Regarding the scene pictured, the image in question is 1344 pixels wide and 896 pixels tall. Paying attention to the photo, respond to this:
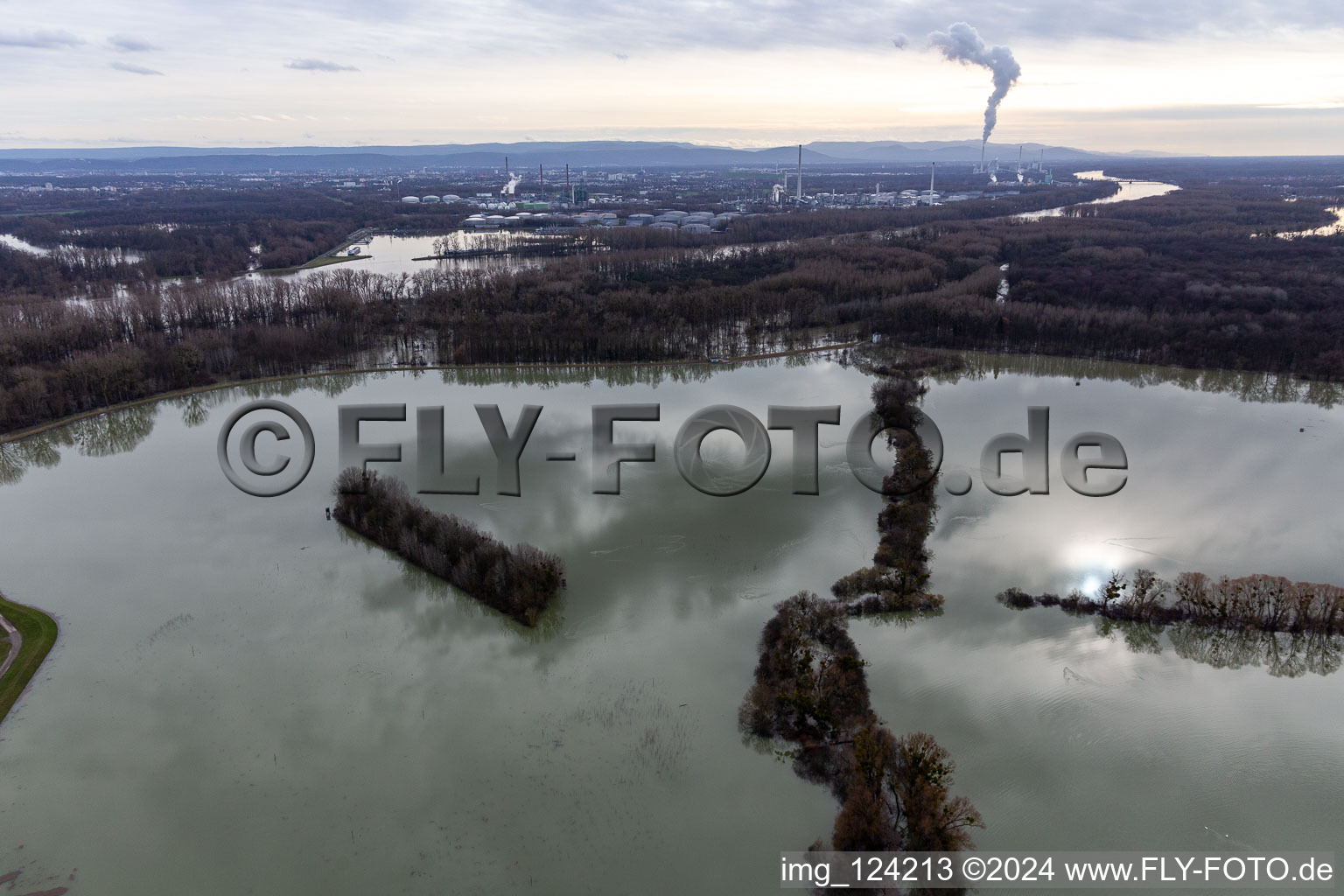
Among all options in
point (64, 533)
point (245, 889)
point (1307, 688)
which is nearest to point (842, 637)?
point (1307, 688)

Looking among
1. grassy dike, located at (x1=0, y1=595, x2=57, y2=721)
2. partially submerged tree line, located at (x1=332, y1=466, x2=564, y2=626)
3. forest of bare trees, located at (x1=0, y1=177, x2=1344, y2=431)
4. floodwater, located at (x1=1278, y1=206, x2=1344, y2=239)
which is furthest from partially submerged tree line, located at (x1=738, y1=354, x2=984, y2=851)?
floodwater, located at (x1=1278, y1=206, x2=1344, y2=239)

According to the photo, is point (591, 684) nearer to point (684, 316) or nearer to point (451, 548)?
point (451, 548)

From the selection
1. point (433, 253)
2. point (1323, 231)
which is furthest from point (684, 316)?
point (1323, 231)

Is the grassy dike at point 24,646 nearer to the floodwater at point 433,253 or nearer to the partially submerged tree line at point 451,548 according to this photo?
the partially submerged tree line at point 451,548

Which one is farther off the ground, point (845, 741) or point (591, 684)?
point (591, 684)

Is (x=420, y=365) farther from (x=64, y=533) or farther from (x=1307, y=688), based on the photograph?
(x=1307, y=688)

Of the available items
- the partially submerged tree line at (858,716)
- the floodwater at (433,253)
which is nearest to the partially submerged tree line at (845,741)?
the partially submerged tree line at (858,716)
